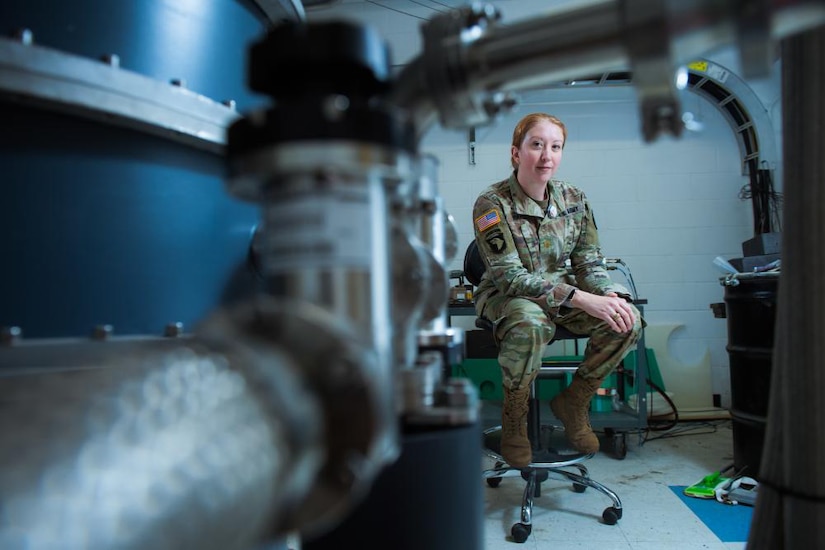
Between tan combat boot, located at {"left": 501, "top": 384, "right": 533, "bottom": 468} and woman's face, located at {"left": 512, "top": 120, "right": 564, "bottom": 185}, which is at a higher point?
woman's face, located at {"left": 512, "top": 120, "right": 564, "bottom": 185}

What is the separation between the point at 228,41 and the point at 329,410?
52 centimetres

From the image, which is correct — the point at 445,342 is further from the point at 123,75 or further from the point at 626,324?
the point at 626,324

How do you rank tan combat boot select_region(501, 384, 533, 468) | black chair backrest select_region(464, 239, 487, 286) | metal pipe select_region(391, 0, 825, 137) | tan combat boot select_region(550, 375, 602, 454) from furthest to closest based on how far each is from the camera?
black chair backrest select_region(464, 239, 487, 286) → tan combat boot select_region(550, 375, 602, 454) → tan combat boot select_region(501, 384, 533, 468) → metal pipe select_region(391, 0, 825, 137)

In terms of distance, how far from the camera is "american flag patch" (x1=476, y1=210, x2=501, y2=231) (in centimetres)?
169

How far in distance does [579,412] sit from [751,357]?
0.59m

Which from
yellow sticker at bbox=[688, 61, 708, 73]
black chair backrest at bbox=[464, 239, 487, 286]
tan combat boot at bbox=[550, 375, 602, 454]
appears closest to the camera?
tan combat boot at bbox=[550, 375, 602, 454]

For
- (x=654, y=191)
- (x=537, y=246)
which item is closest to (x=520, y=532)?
(x=537, y=246)

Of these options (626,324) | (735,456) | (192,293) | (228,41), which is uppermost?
(228,41)

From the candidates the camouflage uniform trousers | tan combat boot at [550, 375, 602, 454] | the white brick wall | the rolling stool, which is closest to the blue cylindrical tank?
the camouflage uniform trousers

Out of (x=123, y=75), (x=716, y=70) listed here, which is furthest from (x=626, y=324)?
(x=716, y=70)

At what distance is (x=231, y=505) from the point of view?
7.9 inches

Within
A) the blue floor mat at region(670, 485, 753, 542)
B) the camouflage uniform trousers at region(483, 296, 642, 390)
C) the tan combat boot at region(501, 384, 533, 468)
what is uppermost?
the camouflage uniform trousers at region(483, 296, 642, 390)

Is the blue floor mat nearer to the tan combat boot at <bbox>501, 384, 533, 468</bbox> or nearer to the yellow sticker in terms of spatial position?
the tan combat boot at <bbox>501, 384, 533, 468</bbox>

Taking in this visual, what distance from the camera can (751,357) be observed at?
172cm
